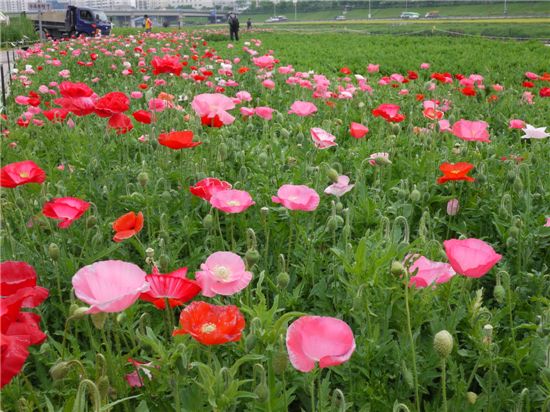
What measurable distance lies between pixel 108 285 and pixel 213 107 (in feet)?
5.53

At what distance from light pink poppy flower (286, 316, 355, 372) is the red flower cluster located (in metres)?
0.48

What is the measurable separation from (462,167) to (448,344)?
3.89 feet

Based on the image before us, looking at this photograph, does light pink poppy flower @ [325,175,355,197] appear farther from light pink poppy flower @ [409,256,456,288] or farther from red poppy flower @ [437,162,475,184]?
light pink poppy flower @ [409,256,456,288]

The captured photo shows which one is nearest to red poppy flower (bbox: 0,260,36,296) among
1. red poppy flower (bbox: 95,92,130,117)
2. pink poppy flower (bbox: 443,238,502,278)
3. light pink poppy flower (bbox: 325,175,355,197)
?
pink poppy flower (bbox: 443,238,502,278)

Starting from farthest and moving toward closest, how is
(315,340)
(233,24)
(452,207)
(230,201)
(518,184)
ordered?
(233,24)
(452,207)
(518,184)
(230,201)
(315,340)

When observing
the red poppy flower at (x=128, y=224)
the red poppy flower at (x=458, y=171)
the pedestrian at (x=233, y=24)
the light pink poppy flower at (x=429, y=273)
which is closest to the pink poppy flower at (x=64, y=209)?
the red poppy flower at (x=128, y=224)

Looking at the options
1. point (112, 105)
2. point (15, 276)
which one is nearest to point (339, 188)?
point (112, 105)

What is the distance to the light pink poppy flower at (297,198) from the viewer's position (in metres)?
1.91

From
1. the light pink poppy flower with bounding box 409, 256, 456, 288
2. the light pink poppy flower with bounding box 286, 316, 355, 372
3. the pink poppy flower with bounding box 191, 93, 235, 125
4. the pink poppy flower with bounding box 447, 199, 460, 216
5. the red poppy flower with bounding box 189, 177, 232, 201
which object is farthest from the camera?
the pink poppy flower with bounding box 191, 93, 235, 125

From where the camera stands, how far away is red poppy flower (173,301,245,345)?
3.84 ft

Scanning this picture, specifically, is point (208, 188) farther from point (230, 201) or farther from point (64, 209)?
point (64, 209)

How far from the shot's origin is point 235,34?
69.5 ft

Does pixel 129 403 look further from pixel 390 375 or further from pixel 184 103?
pixel 184 103

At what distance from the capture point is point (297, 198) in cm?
196
